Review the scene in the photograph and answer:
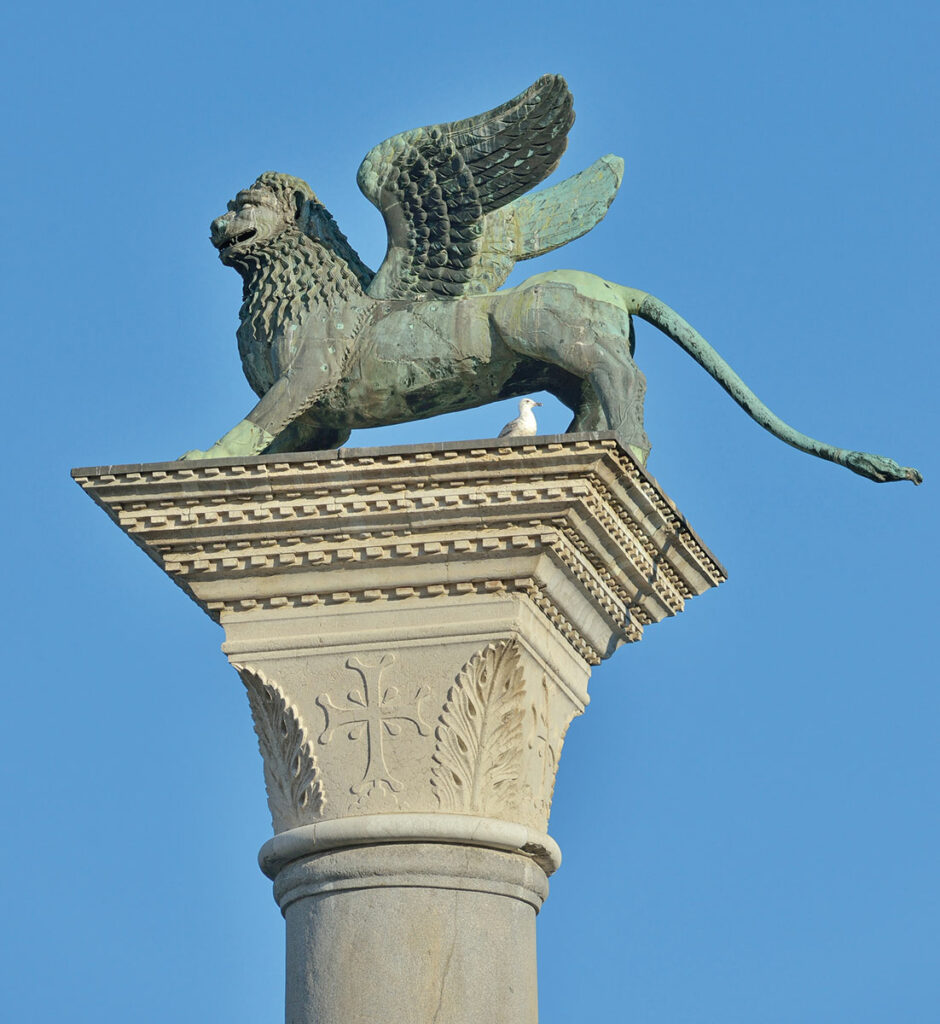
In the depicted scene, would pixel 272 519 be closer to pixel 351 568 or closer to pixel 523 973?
pixel 351 568

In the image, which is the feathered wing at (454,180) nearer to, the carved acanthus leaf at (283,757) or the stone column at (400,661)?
the stone column at (400,661)

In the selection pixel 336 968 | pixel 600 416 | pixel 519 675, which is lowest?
pixel 336 968

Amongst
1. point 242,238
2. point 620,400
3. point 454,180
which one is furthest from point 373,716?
point 454,180

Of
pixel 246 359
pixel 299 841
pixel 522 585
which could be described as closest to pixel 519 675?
pixel 522 585

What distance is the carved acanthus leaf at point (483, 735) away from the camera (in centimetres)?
1148

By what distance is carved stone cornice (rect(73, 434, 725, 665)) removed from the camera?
1152cm

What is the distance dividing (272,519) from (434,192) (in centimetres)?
237

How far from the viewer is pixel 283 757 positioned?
1181 centimetres

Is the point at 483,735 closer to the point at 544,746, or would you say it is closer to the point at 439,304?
the point at 544,746

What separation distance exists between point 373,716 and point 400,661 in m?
0.30

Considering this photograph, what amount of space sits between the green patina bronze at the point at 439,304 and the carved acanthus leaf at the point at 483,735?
150cm

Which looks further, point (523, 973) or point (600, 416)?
point (600, 416)

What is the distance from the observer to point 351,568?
38.8ft

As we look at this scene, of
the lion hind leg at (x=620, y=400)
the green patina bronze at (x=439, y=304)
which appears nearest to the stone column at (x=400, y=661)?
the lion hind leg at (x=620, y=400)
